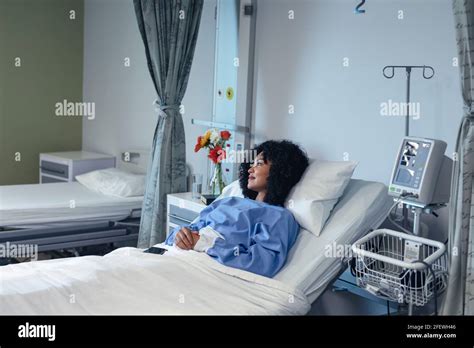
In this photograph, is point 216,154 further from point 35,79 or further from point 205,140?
point 35,79

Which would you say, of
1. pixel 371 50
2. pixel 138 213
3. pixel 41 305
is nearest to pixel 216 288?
pixel 41 305

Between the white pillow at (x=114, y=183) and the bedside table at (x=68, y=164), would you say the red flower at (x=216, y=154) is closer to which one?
the white pillow at (x=114, y=183)

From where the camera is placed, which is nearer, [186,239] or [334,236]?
[334,236]

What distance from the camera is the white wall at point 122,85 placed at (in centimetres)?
478

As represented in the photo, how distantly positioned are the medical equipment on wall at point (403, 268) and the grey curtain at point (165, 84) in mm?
1706

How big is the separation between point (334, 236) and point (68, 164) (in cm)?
314

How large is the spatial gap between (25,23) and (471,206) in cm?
436

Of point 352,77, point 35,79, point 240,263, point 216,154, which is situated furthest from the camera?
point 35,79

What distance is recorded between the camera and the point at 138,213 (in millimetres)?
4590

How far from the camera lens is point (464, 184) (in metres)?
2.77
